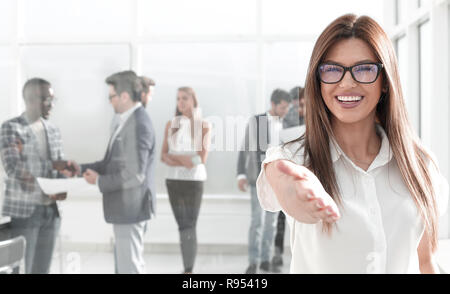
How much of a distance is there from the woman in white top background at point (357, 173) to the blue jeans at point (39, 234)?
7.50 ft

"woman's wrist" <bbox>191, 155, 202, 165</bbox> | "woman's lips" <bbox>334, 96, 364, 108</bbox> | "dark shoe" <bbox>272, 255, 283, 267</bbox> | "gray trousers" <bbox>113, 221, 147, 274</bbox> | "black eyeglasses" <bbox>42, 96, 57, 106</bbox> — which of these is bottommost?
"dark shoe" <bbox>272, 255, 283, 267</bbox>

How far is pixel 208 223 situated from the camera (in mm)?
2945

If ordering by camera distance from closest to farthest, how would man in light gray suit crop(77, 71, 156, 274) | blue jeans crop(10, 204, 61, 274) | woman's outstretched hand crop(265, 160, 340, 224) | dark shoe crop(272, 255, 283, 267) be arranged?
woman's outstretched hand crop(265, 160, 340, 224)
blue jeans crop(10, 204, 61, 274)
man in light gray suit crop(77, 71, 156, 274)
dark shoe crop(272, 255, 283, 267)

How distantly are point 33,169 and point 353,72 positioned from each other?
244cm

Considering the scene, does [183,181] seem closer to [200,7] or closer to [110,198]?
[110,198]

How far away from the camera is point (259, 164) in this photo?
281 centimetres

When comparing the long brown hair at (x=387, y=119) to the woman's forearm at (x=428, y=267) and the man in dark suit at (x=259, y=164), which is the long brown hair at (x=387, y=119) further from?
the man in dark suit at (x=259, y=164)

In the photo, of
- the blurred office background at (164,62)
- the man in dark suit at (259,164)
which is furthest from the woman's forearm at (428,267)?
the blurred office background at (164,62)

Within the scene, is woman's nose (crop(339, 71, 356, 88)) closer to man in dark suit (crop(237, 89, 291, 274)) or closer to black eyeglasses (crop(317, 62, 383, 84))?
black eyeglasses (crop(317, 62, 383, 84))

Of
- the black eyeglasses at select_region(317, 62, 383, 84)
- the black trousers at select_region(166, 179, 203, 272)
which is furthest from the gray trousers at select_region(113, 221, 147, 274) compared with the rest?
the black eyeglasses at select_region(317, 62, 383, 84)

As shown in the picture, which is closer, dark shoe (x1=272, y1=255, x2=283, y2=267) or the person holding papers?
the person holding papers

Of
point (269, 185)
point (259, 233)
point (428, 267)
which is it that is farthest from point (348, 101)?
point (259, 233)

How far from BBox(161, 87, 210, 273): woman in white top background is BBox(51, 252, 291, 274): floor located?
73mm

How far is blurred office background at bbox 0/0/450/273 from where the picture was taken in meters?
2.82
